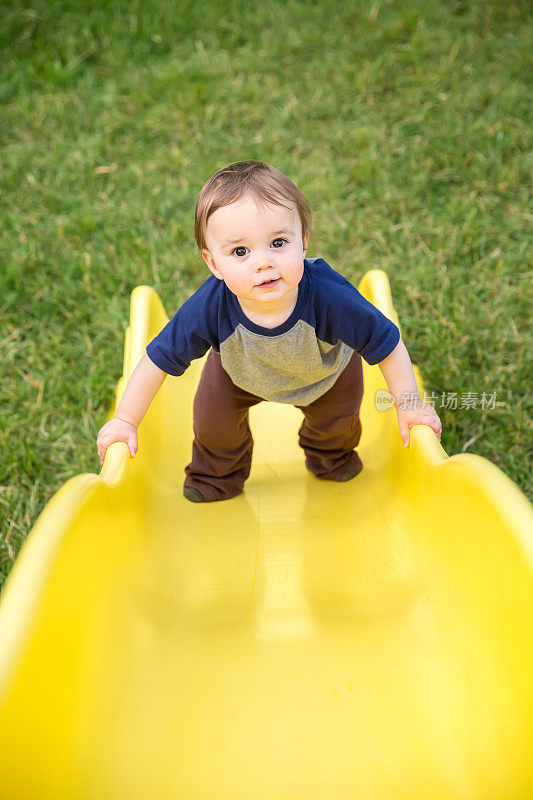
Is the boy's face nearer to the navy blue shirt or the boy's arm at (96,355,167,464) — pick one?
the navy blue shirt

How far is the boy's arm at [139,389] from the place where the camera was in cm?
131

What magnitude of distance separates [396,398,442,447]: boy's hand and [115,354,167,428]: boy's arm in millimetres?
432

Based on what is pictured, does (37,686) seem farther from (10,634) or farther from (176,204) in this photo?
(176,204)

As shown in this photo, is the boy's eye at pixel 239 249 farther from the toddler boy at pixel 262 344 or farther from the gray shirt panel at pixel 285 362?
the gray shirt panel at pixel 285 362

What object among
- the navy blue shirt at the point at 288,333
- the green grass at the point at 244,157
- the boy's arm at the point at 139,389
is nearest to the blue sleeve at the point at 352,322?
the navy blue shirt at the point at 288,333

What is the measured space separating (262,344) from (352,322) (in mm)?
153

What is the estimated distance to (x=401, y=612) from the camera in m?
1.26

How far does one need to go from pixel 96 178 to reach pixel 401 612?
192 centimetres

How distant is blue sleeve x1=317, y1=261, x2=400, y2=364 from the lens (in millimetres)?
1249

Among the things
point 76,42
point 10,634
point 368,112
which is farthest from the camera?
point 76,42

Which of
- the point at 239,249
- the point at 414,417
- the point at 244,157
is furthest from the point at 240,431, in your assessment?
the point at 244,157

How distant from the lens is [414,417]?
1.37 meters

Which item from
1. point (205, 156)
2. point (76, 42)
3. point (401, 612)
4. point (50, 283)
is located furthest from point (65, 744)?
point (76, 42)

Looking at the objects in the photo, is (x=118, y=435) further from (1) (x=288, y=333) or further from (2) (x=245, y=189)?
(2) (x=245, y=189)
